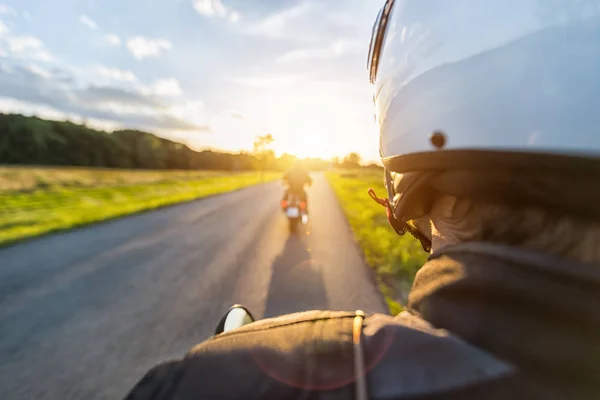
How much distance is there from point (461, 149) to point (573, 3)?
43 cm

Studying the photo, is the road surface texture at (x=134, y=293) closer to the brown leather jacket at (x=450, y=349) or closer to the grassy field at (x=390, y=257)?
the grassy field at (x=390, y=257)

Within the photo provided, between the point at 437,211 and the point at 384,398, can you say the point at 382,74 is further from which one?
the point at 384,398

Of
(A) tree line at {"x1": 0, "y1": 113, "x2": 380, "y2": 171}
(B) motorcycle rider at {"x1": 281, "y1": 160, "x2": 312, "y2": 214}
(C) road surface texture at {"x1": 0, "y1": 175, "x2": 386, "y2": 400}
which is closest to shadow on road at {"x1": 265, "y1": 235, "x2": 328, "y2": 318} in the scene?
(C) road surface texture at {"x1": 0, "y1": 175, "x2": 386, "y2": 400}

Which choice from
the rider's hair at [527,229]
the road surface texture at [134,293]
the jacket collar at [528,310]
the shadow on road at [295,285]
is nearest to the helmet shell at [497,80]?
the rider's hair at [527,229]

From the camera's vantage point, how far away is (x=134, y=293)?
4.82 meters

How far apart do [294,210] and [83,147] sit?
47.5 m

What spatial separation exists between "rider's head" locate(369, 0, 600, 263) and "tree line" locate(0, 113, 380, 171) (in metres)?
27.0

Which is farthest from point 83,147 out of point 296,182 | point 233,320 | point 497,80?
point 497,80

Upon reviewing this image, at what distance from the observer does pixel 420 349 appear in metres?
0.71

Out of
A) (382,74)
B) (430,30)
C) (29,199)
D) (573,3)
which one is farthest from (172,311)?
(29,199)

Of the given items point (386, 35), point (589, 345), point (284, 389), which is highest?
point (386, 35)

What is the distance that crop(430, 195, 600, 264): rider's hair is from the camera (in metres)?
0.72

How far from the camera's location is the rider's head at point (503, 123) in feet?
2.52

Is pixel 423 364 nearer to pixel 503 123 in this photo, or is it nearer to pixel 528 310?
pixel 528 310
